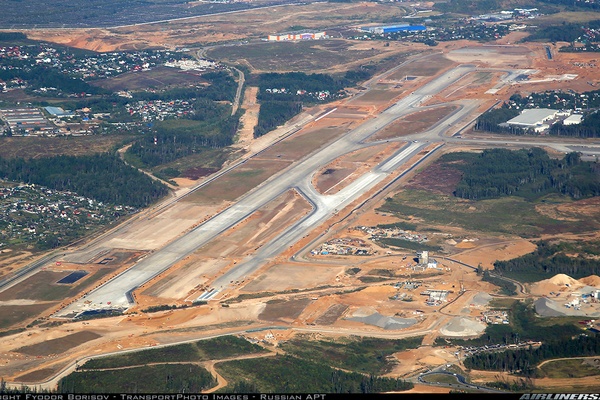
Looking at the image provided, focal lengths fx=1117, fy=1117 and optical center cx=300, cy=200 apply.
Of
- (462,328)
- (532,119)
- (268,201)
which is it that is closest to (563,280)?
(462,328)

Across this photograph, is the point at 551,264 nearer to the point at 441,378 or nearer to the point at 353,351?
the point at 353,351

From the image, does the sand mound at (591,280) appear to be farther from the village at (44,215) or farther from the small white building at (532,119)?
the small white building at (532,119)

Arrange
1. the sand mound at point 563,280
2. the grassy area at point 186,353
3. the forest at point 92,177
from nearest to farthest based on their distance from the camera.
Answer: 1. the grassy area at point 186,353
2. the sand mound at point 563,280
3. the forest at point 92,177

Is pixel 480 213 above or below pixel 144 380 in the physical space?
below

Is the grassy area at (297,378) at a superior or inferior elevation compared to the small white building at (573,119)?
superior

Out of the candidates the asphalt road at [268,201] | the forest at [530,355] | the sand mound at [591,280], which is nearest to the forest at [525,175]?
the asphalt road at [268,201]

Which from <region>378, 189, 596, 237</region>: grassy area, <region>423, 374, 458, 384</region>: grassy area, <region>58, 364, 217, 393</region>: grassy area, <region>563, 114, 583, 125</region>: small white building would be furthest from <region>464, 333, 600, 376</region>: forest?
<region>563, 114, 583, 125</region>: small white building

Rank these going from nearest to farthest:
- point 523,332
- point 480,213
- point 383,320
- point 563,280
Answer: point 523,332 < point 383,320 < point 563,280 < point 480,213

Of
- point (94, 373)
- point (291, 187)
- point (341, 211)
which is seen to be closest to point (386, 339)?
point (94, 373)
